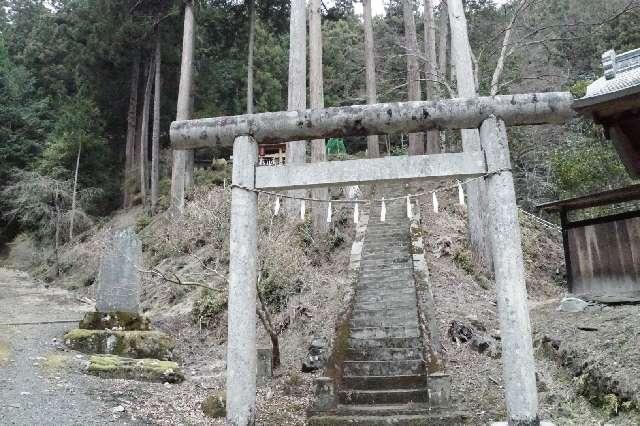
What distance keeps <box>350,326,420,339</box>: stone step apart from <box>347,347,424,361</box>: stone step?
1.06 feet

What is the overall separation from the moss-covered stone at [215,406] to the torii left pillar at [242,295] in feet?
5.62

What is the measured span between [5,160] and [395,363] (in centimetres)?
2465

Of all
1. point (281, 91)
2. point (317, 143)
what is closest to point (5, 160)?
point (281, 91)

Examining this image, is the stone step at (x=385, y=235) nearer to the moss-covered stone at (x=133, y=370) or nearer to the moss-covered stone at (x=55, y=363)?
the moss-covered stone at (x=133, y=370)

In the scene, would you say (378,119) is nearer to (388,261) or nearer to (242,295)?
(242,295)

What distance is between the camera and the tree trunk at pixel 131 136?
24688mm

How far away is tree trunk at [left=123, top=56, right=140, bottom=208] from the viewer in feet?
81.0

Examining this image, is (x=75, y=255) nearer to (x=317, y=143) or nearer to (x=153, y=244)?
(x=153, y=244)

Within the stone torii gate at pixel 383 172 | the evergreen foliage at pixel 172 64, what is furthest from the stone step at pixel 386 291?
the evergreen foliage at pixel 172 64

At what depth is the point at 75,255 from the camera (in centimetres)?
2058

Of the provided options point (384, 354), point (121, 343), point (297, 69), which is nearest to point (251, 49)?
point (297, 69)

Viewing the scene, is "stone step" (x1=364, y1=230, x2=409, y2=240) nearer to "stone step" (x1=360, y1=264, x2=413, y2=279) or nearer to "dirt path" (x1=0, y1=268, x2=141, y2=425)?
"stone step" (x1=360, y1=264, x2=413, y2=279)

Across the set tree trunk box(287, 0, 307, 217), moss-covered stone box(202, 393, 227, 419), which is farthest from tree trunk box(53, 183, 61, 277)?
moss-covered stone box(202, 393, 227, 419)

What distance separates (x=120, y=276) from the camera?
380 inches
